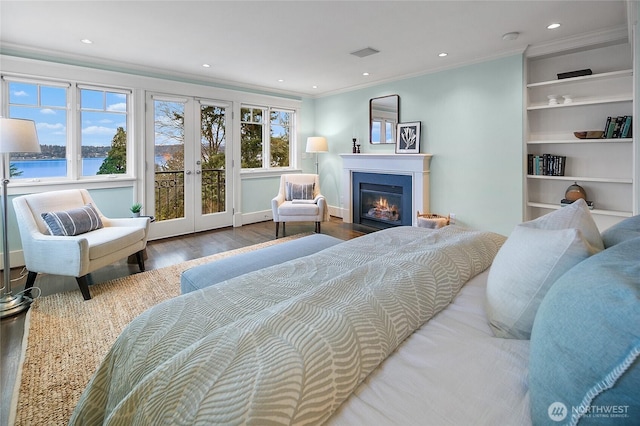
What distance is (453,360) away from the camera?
2.88ft

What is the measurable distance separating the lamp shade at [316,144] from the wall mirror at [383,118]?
886mm

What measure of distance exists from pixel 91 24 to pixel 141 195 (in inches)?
87.6

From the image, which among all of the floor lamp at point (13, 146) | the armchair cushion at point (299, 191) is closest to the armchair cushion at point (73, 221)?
the floor lamp at point (13, 146)

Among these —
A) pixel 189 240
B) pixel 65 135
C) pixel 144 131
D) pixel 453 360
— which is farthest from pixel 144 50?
pixel 453 360

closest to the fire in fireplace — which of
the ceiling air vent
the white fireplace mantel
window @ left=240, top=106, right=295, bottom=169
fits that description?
the white fireplace mantel

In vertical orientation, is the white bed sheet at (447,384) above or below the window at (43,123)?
below

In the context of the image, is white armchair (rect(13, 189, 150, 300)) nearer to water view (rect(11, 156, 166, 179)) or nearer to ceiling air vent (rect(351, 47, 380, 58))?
water view (rect(11, 156, 166, 179))

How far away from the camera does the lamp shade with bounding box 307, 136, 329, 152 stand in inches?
240

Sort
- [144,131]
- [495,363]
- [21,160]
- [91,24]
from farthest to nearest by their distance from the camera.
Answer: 1. [144,131]
2. [21,160]
3. [91,24]
4. [495,363]

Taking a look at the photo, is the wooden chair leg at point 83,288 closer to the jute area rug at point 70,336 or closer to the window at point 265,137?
the jute area rug at point 70,336

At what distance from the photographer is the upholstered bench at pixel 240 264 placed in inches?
79.7

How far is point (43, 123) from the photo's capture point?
3.95 meters

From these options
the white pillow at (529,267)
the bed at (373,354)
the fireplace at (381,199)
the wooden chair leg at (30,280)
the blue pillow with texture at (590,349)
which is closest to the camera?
the blue pillow with texture at (590,349)

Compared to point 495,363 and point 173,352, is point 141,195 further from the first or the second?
point 495,363
